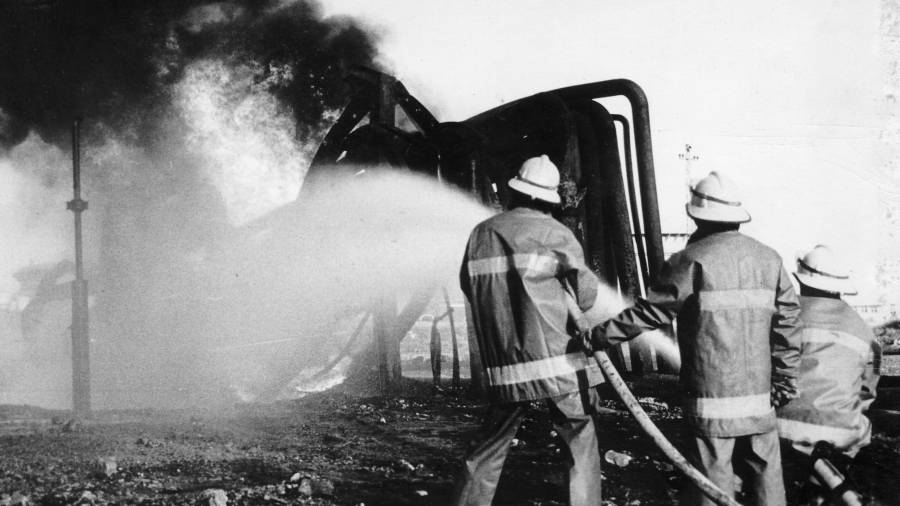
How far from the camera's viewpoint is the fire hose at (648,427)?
2.77 m

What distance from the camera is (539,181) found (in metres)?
3.31

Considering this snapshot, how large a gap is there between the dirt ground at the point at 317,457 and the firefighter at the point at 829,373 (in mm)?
220

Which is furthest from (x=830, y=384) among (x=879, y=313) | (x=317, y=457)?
(x=879, y=313)

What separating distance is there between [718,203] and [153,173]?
16225 mm

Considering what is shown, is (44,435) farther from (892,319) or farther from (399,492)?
(892,319)

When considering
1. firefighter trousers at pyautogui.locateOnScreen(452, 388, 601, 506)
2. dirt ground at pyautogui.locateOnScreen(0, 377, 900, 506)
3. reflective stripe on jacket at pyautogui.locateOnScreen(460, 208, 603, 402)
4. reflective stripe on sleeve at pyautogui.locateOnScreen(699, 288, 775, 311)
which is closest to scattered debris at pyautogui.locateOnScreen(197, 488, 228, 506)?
dirt ground at pyautogui.locateOnScreen(0, 377, 900, 506)

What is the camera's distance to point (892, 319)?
18.3m

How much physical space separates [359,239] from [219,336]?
13.0 ft

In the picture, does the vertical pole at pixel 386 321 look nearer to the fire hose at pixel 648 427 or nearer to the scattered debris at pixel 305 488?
the scattered debris at pixel 305 488

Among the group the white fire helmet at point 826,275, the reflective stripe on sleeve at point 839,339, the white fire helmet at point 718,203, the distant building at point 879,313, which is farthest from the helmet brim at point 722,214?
the distant building at point 879,313

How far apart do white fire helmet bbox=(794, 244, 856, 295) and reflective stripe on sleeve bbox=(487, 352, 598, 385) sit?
1133 millimetres

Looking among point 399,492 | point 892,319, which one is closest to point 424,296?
point 399,492

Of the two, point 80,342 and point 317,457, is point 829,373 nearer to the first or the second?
point 317,457

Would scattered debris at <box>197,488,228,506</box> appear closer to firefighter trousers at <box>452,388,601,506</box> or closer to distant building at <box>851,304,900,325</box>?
firefighter trousers at <box>452,388,601,506</box>
